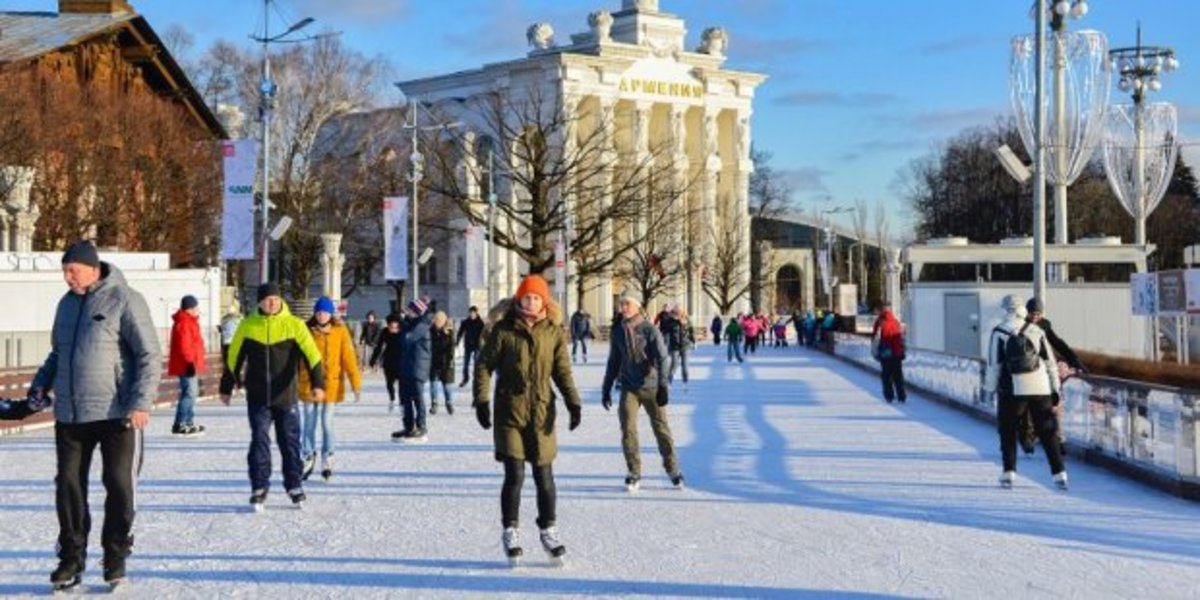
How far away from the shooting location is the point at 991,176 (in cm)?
8794

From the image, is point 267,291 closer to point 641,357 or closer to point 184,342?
point 641,357

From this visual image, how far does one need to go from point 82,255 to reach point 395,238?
30014 millimetres

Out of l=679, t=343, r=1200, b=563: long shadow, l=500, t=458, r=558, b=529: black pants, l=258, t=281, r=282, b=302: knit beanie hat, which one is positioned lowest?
l=679, t=343, r=1200, b=563: long shadow

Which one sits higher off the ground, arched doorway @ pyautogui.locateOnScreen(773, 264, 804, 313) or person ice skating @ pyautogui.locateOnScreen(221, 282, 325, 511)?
arched doorway @ pyautogui.locateOnScreen(773, 264, 804, 313)

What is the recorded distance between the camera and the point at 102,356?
8016 millimetres

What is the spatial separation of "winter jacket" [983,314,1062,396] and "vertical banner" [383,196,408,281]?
2529 cm

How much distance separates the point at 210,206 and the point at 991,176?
173 feet

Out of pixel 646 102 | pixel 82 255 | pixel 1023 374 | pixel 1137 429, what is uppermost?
pixel 646 102

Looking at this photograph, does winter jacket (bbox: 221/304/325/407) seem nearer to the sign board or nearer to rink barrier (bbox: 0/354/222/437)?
rink barrier (bbox: 0/354/222/437)

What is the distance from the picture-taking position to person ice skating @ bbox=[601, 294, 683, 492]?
13.3 m

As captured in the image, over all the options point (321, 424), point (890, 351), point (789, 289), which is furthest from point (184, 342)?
point (789, 289)

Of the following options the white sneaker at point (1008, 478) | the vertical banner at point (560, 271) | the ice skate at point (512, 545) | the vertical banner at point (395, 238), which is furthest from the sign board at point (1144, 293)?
the ice skate at point (512, 545)

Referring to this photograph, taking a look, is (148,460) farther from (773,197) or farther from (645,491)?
(773,197)

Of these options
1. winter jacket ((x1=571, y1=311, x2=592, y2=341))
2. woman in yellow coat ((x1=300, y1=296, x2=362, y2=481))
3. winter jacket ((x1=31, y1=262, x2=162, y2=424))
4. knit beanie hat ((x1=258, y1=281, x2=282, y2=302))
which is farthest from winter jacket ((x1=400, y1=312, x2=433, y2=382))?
winter jacket ((x1=571, y1=311, x2=592, y2=341))
